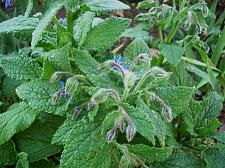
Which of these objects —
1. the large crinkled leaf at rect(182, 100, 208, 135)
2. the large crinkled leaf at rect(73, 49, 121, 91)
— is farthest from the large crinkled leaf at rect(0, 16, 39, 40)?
the large crinkled leaf at rect(182, 100, 208, 135)

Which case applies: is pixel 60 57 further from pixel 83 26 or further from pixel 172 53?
pixel 172 53

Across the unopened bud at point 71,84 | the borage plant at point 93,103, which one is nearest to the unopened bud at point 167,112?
the borage plant at point 93,103

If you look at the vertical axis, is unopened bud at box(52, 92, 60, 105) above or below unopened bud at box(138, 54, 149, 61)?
below

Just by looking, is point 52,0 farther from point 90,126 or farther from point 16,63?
point 90,126

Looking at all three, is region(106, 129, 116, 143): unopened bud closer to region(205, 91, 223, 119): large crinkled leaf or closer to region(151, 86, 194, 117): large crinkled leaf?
region(151, 86, 194, 117): large crinkled leaf


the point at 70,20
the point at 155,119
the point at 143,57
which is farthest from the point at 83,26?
the point at 155,119

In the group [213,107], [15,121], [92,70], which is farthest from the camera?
[213,107]
